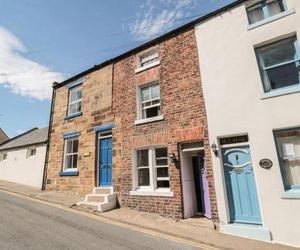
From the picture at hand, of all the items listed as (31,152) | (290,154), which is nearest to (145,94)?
(290,154)

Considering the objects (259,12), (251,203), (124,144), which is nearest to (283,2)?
(259,12)

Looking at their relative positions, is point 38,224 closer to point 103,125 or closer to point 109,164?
point 109,164

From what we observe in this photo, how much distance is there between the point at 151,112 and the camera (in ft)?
33.4

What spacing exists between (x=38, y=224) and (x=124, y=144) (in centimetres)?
465

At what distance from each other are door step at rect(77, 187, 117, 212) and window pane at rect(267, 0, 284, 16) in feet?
31.4

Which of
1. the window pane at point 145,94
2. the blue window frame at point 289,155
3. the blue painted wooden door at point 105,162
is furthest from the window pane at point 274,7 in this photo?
the blue painted wooden door at point 105,162

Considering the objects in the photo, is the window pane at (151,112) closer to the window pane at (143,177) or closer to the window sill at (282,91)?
the window pane at (143,177)

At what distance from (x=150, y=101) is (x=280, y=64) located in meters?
5.30

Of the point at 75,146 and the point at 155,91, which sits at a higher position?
the point at 155,91

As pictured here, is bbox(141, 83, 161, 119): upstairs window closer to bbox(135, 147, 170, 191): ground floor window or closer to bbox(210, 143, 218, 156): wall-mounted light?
bbox(135, 147, 170, 191): ground floor window

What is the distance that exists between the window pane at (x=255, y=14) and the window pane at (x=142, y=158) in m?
6.64

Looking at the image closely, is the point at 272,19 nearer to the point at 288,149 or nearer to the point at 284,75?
the point at 284,75

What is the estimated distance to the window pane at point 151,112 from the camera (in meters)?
9.97

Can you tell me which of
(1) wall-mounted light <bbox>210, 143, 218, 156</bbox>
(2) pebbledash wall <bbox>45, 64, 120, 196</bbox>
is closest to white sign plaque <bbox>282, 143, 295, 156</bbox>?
(1) wall-mounted light <bbox>210, 143, 218, 156</bbox>
